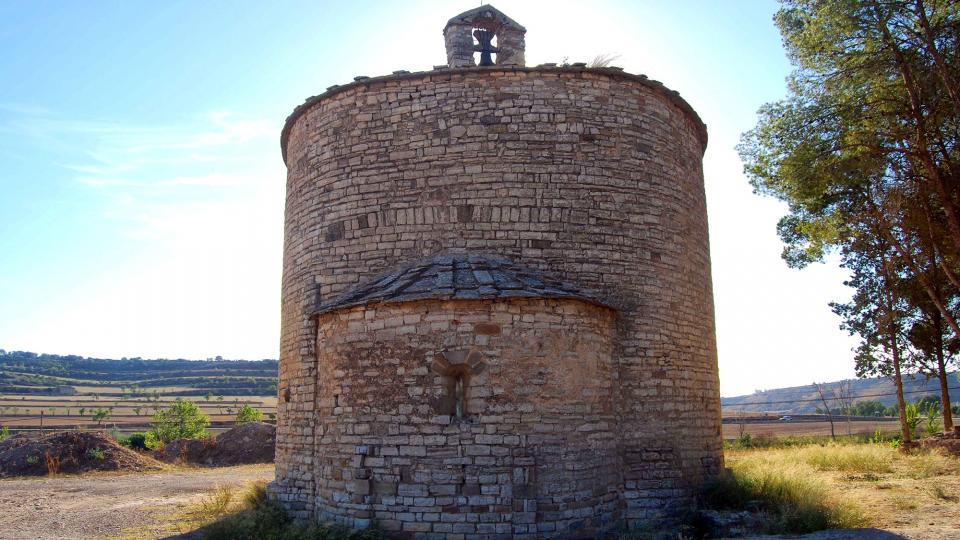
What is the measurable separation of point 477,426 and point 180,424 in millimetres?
25474

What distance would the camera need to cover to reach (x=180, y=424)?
29.7 meters

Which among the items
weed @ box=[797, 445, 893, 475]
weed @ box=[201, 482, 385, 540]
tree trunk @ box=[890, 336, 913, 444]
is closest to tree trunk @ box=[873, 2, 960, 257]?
weed @ box=[797, 445, 893, 475]

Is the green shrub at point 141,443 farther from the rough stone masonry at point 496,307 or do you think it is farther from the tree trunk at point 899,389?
the tree trunk at point 899,389

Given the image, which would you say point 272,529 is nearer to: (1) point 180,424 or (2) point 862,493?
(2) point 862,493

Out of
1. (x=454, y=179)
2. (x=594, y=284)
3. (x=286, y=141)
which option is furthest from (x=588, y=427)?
(x=286, y=141)

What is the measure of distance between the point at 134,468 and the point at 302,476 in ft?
41.9

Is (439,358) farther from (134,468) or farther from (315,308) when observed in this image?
(134,468)

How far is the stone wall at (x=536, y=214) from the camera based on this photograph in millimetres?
9375

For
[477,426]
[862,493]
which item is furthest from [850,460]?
[477,426]

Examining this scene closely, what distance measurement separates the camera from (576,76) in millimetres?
9969

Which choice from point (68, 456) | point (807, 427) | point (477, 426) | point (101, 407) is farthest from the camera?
point (101, 407)

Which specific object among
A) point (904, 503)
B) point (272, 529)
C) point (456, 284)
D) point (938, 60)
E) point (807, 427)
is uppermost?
point (938, 60)

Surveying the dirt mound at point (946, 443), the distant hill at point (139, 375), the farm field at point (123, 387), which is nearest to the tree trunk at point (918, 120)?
the dirt mound at point (946, 443)

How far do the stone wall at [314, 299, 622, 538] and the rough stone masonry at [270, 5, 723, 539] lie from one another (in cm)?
2
